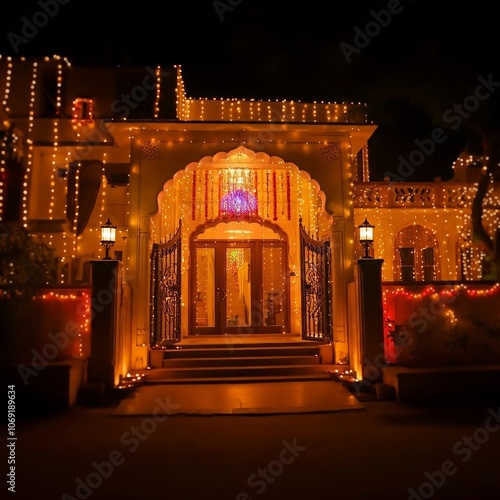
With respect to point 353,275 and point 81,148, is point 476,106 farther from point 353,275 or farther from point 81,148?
point 81,148

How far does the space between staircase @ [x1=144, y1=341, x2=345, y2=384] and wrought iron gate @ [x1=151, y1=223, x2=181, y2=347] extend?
54 centimetres

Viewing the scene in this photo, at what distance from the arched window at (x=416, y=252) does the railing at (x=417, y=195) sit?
0.74m

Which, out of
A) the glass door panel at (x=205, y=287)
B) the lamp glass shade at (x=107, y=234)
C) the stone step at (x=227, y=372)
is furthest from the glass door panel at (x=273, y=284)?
the lamp glass shade at (x=107, y=234)

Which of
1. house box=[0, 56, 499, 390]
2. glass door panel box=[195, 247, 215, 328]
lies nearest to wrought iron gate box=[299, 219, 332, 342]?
house box=[0, 56, 499, 390]

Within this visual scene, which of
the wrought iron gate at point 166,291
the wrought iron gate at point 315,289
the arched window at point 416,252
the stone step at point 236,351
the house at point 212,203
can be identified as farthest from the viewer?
the arched window at point 416,252

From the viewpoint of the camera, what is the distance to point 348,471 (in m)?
4.38

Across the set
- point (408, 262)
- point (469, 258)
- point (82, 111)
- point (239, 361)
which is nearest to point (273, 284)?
point (239, 361)

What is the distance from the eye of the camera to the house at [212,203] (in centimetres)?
908

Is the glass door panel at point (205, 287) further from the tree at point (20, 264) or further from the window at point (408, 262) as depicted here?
the window at point (408, 262)

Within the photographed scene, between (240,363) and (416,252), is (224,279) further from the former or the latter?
(416,252)

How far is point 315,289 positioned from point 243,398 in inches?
128

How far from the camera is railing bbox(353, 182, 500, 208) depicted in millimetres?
12688

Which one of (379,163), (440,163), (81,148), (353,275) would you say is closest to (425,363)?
(353,275)

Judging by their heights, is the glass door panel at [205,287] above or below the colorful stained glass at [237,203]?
below
